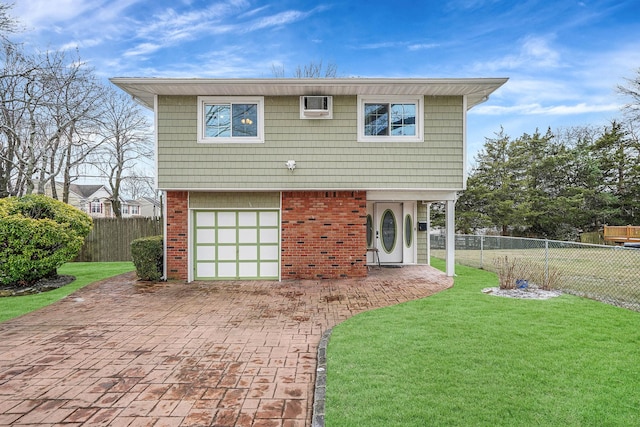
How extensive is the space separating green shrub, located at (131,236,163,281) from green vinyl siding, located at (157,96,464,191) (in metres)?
1.66

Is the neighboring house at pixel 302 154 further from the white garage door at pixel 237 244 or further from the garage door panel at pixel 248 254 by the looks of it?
the garage door panel at pixel 248 254

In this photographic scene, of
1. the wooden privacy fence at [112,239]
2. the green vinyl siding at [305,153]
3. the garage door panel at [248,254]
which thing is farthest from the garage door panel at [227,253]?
the wooden privacy fence at [112,239]

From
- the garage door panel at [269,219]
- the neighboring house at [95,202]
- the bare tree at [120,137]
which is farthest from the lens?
the neighboring house at [95,202]

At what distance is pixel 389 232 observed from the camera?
38.9ft

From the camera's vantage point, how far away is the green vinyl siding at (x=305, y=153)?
30.0 ft

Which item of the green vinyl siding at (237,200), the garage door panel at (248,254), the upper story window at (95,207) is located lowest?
the garage door panel at (248,254)

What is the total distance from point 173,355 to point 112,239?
1179 centimetres

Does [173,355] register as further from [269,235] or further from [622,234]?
[622,234]

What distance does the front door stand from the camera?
1171 centimetres

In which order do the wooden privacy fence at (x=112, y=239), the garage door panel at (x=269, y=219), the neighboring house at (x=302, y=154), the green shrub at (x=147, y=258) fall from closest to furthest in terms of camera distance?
the neighboring house at (x=302, y=154) < the green shrub at (x=147, y=258) < the garage door panel at (x=269, y=219) < the wooden privacy fence at (x=112, y=239)

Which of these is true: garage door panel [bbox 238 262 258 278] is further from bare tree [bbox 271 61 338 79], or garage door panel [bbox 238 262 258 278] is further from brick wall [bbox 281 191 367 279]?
bare tree [bbox 271 61 338 79]

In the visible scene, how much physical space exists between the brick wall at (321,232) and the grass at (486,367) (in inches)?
137

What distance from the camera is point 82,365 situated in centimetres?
420

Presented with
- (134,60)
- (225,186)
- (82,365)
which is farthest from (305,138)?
(134,60)
